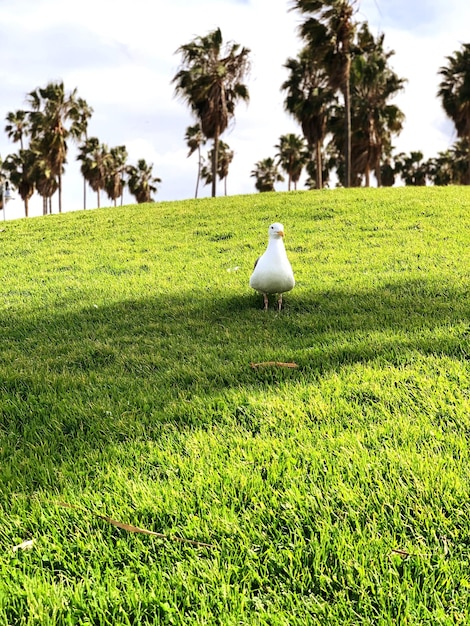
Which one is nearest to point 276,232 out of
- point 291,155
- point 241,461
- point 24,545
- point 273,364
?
point 273,364

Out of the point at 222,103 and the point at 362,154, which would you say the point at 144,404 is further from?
the point at 362,154

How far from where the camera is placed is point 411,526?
5.29ft

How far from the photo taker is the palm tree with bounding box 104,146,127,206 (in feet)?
162

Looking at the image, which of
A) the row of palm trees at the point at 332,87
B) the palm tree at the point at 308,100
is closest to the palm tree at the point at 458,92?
the row of palm trees at the point at 332,87

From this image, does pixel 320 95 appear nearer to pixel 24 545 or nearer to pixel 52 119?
pixel 52 119

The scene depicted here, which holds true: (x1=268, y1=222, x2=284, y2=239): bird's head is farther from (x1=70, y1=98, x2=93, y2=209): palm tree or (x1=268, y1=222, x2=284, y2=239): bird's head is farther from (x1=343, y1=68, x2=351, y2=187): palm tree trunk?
(x1=70, y1=98, x2=93, y2=209): palm tree

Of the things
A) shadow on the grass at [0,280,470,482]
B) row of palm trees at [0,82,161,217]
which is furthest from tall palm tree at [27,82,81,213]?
shadow on the grass at [0,280,470,482]

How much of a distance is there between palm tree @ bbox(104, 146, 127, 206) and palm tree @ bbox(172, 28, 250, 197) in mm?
27224

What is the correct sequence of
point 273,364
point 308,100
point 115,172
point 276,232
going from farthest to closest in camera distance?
point 115,172 < point 308,100 < point 276,232 < point 273,364

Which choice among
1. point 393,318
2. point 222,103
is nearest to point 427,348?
point 393,318

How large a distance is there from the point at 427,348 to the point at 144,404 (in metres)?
2.08

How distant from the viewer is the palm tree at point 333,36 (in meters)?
20.4

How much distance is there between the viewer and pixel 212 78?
76.7 ft

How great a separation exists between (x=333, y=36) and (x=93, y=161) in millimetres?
31668
